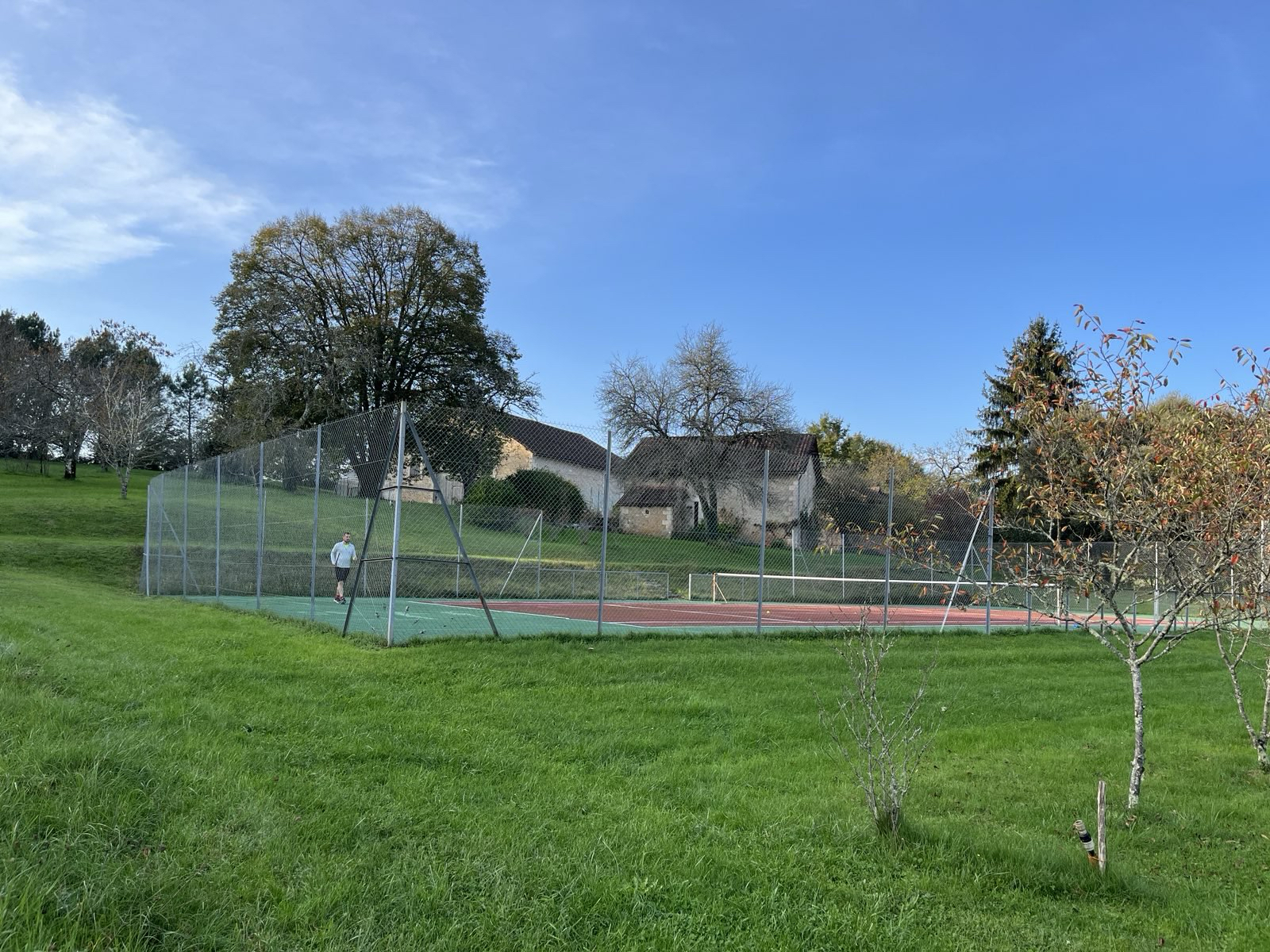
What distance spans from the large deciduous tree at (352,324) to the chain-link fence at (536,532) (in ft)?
57.8

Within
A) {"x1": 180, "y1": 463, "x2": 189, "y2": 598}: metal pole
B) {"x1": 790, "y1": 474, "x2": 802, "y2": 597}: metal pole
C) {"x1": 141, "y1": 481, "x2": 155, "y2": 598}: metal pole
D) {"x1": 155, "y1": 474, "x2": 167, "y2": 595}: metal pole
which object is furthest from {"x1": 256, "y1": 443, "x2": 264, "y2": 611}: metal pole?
{"x1": 790, "y1": 474, "x2": 802, "y2": 597}: metal pole

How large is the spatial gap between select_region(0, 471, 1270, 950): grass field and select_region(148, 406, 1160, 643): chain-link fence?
94.8 inches

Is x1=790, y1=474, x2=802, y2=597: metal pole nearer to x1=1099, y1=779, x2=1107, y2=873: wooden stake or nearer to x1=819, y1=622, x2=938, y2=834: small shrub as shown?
x1=819, y1=622, x2=938, y2=834: small shrub

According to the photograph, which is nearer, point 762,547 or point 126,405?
point 762,547

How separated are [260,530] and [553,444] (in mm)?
5123

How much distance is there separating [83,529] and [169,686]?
89.4 feet

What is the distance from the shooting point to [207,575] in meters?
16.4

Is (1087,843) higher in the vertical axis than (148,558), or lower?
higher

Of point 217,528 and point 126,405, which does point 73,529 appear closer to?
point 126,405

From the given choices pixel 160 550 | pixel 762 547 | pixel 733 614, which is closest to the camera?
pixel 762 547

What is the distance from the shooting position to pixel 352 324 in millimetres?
35250

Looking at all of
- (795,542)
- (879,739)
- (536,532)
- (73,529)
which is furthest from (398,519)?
(73,529)

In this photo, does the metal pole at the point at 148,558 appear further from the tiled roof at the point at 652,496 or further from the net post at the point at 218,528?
the tiled roof at the point at 652,496

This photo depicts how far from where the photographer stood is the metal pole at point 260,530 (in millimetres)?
13344
